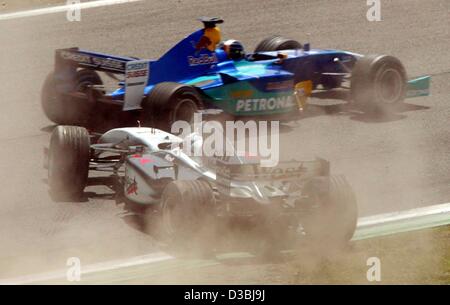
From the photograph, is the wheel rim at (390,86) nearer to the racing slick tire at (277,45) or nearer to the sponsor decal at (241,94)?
the racing slick tire at (277,45)

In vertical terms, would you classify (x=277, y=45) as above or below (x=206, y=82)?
above

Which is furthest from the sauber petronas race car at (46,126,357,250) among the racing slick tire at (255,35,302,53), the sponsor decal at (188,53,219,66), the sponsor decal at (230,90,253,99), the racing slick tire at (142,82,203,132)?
the racing slick tire at (255,35,302,53)

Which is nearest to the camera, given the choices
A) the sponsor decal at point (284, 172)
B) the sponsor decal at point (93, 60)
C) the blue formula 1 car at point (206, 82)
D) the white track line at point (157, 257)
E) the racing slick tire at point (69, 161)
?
the white track line at point (157, 257)

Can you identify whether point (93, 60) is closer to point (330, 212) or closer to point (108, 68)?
point (108, 68)

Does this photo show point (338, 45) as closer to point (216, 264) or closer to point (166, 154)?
point (166, 154)

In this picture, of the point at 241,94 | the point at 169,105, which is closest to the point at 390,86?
the point at 241,94

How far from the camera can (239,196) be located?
1145cm

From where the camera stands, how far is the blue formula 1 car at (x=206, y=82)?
15.2 meters

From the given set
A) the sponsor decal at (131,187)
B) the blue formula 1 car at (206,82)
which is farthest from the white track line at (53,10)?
the sponsor decal at (131,187)

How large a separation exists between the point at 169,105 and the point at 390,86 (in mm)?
3889

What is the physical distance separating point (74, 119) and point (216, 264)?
5.46 m

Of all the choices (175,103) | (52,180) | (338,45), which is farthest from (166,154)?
(338,45)

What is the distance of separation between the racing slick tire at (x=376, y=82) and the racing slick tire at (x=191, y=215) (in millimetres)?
5843

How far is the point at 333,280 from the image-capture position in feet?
35.1
